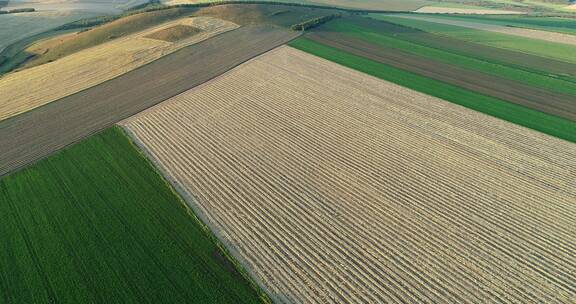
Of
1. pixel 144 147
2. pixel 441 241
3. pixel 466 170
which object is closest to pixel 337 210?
pixel 441 241

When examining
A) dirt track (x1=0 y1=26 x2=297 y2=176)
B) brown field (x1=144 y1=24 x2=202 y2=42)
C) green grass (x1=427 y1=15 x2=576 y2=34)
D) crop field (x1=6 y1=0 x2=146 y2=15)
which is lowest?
dirt track (x1=0 y1=26 x2=297 y2=176)

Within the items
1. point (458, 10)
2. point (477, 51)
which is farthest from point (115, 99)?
point (458, 10)

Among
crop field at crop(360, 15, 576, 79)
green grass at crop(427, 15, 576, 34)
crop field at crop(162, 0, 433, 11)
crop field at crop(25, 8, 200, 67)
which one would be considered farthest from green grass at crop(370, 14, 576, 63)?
crop field at crop(25, 8, 200, 67)

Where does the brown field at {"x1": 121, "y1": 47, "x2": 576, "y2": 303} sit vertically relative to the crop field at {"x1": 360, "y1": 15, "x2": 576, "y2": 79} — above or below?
below

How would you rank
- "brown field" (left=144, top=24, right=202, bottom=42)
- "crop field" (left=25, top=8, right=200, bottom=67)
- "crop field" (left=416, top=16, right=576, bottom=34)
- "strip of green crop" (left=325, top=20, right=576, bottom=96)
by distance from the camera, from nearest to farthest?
"strip of green crop" (left=325, top=20, right=576, bottom=96) → "crop field" (left=25, top=8, right=200, bottom=67) → "brown field" (left=144, top=24, right=202, bottom=42) → "crop field" (left=416, top=16, right=576, bottom=34)

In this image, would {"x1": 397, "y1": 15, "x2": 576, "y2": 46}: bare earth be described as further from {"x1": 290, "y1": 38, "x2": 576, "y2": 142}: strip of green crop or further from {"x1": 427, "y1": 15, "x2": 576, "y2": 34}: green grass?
{"x1": 290, "y1": 38, "x2": 576, "y2": 142}: strip of green crop

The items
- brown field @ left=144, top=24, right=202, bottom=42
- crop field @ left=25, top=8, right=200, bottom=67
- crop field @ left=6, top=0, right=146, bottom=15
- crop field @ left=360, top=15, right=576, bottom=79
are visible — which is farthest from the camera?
crop field @ left=6, top=0, right=146, bottom=15

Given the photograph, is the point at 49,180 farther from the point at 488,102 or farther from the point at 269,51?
the point at 488,102

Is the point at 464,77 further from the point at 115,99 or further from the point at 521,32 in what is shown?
the point at 115,99
